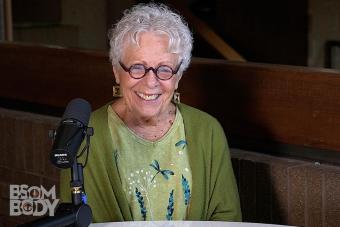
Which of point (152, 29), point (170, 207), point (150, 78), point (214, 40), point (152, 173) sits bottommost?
point (170, 207)

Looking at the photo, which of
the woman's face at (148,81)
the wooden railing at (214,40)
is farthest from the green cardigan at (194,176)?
the wooden railing at (214,40)

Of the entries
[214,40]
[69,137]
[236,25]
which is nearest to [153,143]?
[69,137]

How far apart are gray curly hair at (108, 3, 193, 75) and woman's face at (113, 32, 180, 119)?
19 millimetres

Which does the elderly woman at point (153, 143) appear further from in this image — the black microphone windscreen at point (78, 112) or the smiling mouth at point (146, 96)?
the black microphone windscreen at point (78, 112)

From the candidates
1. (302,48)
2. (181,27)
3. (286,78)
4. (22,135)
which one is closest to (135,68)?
(181,27)

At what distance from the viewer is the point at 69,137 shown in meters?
1.83

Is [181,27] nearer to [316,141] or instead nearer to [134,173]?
[134,173]

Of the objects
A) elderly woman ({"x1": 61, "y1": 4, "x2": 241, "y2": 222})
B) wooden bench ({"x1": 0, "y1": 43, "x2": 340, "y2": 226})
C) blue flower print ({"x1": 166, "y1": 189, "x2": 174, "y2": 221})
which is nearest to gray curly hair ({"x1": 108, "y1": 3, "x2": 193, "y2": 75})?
elderly woman ({"x1": 61, "y1": 4, "x2": 241, "y2": 222})

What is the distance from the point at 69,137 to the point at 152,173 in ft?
3.10

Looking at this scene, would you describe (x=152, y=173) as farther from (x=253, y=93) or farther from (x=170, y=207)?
(x=253, y=93)

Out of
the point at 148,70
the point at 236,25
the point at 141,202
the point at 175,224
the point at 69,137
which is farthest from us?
the point at 236,25

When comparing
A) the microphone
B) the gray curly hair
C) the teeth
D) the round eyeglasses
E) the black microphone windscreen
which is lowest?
the teeth

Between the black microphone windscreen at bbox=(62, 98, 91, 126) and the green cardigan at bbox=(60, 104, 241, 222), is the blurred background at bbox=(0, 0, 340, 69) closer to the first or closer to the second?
the green cardigan at bbox=(60, 104, 241, 222)

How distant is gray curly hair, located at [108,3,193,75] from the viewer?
8.64 ft
